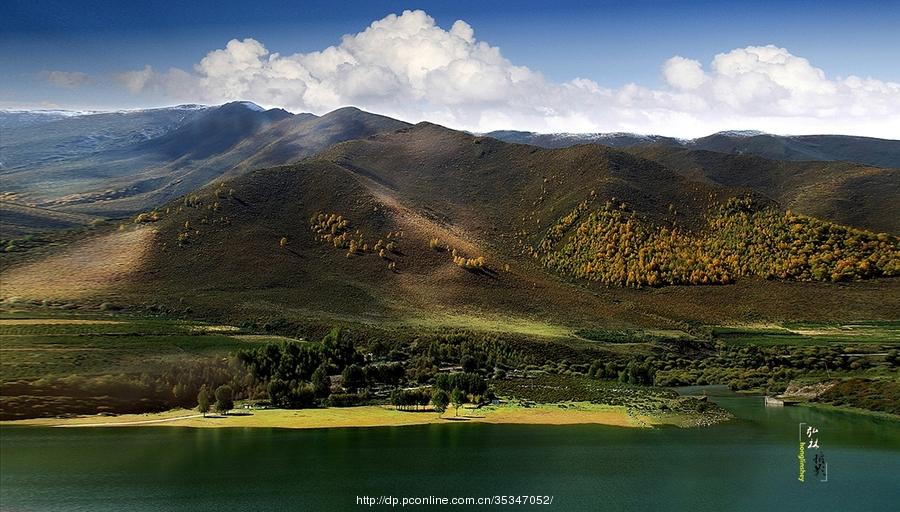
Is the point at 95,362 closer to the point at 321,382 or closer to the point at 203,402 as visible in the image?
the point at 203,402

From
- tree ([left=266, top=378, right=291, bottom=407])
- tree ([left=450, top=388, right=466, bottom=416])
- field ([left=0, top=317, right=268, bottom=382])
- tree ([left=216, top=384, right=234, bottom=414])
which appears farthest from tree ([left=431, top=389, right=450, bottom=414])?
field ([left=0, top=317, right=268, bottom=382])

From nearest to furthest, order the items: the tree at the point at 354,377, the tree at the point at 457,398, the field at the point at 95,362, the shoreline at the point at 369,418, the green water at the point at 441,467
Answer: the green water at the point at 441,467 < the shoreline at the point at 369,418 < the field at the point at 95,362 < the tree at the point at 457,398 < the tree at the point at 354,377

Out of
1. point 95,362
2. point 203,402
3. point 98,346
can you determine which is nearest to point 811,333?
point 203,402

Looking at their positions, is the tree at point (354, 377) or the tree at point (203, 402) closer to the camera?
the tree at point (203, 402)

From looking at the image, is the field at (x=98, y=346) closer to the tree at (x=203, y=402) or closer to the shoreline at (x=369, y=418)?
the shoreline at (x=369, y=418)

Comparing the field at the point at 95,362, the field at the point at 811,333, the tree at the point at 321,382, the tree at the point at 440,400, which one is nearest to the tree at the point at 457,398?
the tree at the point at 440,400

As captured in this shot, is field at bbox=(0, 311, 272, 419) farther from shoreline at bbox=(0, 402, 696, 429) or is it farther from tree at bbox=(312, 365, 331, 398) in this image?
tree at bbox=(312, 365, 331, 398)

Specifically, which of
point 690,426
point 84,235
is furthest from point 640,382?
point 84,235
